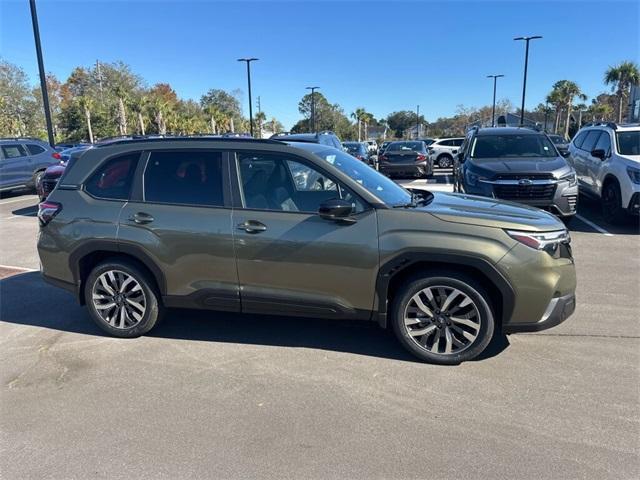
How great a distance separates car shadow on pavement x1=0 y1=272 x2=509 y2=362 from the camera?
167 inches

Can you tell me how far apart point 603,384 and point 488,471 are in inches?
56.9

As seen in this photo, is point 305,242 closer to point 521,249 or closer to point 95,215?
point 521,249

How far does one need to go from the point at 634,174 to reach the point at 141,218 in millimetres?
8055

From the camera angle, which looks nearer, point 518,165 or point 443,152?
point 518,165

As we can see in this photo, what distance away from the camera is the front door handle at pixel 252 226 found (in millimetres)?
3977

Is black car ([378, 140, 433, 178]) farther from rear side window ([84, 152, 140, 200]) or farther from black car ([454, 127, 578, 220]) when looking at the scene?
rear side window ([84, 152, 140, 200])

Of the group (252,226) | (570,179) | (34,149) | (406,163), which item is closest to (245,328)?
(252,226)

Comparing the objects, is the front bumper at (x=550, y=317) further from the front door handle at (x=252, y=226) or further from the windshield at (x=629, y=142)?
the windshield at (x=629, y=142)

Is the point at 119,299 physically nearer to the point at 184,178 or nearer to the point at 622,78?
the point at 184,178

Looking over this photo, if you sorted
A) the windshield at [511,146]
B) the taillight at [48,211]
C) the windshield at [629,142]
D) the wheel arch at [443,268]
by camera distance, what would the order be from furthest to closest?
the windshield at [511,146]
the windshield at [629,142]
the taillight at [48,211]
the wheel arch at [443,268]

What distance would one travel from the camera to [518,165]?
8.49 m

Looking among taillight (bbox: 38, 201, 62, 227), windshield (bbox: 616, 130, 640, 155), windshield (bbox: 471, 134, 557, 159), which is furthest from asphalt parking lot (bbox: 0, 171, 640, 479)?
windshield (bbox: 616, 130, 640, 155)

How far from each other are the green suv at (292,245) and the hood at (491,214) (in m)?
0.02

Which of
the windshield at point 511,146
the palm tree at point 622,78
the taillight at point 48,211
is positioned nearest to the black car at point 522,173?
the windshield at point 511,146
